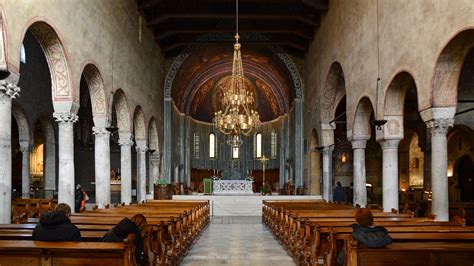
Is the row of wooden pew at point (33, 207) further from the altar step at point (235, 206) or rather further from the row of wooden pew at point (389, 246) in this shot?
the altar step at point (235, 206)

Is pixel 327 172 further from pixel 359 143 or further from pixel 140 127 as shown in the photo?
pixel 140 127

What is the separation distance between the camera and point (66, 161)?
14469 millimetres

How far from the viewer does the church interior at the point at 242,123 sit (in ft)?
32.6

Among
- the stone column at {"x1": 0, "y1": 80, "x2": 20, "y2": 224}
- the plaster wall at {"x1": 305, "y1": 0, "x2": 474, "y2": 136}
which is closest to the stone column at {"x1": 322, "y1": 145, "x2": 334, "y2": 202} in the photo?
the plaster wall at {"x1": 305, "y1": 0, "x2": 474, "y2": 136}

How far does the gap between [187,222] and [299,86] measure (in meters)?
19.7

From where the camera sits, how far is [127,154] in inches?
852

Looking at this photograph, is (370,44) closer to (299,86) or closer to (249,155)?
(299,86)

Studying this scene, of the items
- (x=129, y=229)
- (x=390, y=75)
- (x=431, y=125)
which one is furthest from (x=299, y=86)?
(x=129, y=229)

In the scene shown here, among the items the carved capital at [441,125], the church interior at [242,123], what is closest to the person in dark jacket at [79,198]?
the church interior at [242,123]

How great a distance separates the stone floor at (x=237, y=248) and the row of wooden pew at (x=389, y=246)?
437 mm

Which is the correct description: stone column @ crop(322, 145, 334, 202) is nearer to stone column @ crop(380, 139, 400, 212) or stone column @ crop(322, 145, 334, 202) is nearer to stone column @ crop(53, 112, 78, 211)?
stone column @ crop(380, 139, 400, 212)

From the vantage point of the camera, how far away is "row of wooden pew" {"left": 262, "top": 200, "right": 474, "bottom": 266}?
5582mm

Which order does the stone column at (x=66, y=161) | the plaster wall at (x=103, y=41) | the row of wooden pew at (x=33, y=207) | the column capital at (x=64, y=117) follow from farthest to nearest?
the column capital at (x=64, y=117) → the stone column at (x=66, y=161) → the row of wooden pew at (x=33, y=207) → the plaster wall at (x=103, y=41)

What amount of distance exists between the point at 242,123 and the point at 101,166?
5.88 meters
